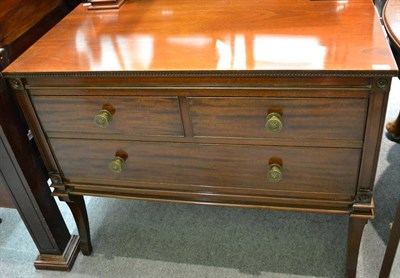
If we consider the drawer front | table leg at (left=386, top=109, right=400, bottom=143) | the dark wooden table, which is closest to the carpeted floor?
table leg at (left=386, top=109, right=400, bottom=143)

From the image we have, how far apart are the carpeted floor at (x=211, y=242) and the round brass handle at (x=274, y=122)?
57cm

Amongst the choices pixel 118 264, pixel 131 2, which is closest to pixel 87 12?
pixel 131 2

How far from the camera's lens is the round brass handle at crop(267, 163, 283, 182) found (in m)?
1.01

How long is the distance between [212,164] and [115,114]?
11.1 inches

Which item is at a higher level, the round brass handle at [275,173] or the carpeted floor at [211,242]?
the round brass handle at [275,173]

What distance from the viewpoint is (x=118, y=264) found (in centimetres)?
137

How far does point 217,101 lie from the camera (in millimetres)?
938

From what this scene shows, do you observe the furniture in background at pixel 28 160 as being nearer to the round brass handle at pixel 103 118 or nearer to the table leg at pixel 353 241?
the round brass handle at pixel 103 118

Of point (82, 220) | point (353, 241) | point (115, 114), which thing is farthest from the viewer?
point (82, 220)

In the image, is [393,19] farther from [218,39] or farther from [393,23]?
[218,39]

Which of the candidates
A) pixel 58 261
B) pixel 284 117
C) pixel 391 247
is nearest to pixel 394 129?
pixel 391 247

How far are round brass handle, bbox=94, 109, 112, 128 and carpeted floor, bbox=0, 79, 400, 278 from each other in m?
0.58

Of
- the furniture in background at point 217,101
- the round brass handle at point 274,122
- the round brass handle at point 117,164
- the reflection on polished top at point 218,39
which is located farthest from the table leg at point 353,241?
the round brass handle at point 117,164

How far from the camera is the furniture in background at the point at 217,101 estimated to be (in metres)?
Result: 0.88
